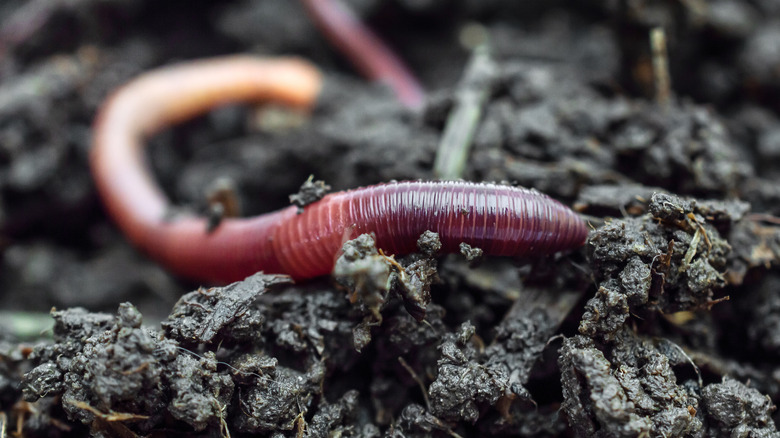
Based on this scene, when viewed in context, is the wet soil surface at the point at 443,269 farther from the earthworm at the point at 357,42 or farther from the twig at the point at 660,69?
the earthworm at the point at 357,42

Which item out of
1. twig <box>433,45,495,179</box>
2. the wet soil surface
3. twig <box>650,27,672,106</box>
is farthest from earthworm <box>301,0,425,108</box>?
twig <box>650,27,672,106</box>

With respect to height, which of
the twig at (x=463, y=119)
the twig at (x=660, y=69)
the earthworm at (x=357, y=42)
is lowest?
the twig at (x=660, y=69)

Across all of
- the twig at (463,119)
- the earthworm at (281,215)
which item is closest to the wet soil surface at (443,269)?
the twig at (463,119)

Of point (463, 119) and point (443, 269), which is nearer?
point (443, 269)

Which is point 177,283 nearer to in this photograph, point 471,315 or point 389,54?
point 471,315

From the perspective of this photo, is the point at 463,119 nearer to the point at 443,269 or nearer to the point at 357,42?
the point at 443,269

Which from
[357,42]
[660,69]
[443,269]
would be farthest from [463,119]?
[357,42]
